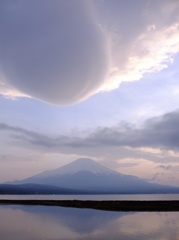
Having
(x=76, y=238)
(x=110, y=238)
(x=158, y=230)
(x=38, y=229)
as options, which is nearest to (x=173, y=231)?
(x=158, y=230)

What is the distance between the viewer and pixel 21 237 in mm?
20891

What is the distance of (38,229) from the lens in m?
25.0

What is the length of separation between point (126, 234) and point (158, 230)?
11.2ft

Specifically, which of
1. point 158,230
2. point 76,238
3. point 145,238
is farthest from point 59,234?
point 158,230

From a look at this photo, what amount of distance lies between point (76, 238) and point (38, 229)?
578 cm

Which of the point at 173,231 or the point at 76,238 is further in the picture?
the point at 173,231

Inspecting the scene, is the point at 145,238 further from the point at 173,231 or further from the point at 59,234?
the point at 59,234

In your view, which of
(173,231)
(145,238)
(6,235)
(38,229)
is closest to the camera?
(145,238)

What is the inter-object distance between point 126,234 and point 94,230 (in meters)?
3.02

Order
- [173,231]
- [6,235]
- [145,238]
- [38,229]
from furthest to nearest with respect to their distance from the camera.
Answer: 1. [38,229]
2. [173,231]
3. [6,235]
4. [145,238]

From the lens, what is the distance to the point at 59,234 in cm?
2225

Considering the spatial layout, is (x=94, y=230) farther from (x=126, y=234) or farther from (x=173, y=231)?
(x=173, y=231)

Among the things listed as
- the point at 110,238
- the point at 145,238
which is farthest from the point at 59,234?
the point at 145,238

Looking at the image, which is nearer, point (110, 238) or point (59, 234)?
point (110, 238)
